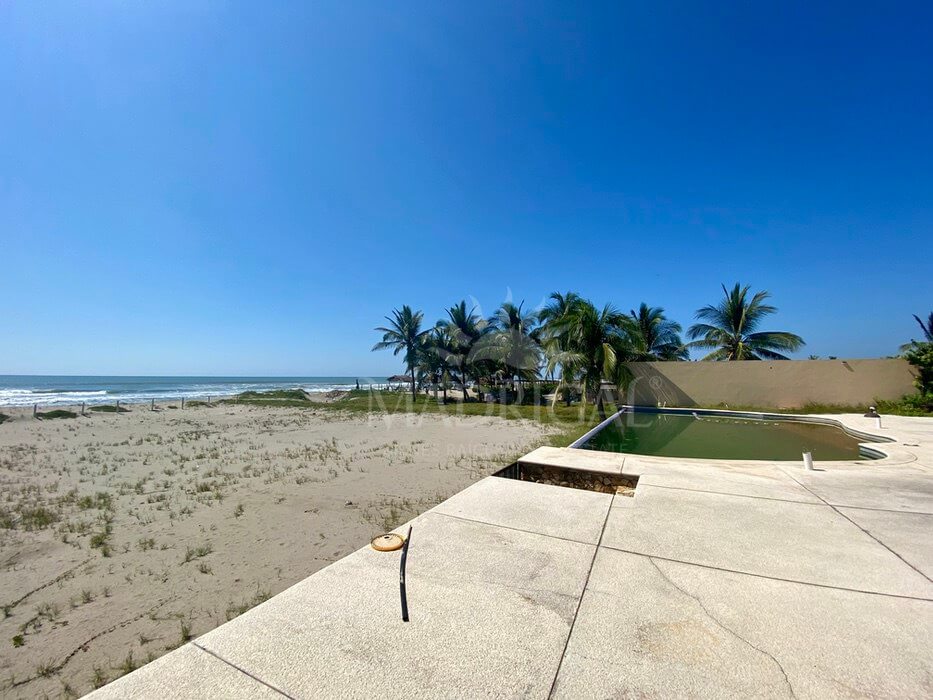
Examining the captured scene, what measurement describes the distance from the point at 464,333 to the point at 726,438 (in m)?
14.7

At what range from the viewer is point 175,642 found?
8.02ft

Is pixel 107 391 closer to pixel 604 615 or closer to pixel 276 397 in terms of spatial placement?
pixel 276 397

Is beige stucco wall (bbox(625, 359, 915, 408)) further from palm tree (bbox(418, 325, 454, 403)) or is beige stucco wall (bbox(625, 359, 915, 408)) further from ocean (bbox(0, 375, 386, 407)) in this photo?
ocean (bbox(0, 375, 386, 407))

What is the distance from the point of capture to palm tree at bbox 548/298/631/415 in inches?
520

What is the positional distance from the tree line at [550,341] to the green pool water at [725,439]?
2.45 m

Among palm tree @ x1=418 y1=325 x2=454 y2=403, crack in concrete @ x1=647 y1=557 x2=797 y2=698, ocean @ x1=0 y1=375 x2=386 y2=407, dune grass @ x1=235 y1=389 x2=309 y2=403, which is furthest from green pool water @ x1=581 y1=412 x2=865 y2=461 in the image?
ocean @ x1=0 y1=375 x2=386 y2=407

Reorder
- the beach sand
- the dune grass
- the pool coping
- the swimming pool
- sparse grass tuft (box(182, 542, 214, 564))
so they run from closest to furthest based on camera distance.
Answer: the beach sand, sparse grass tuft (box(182, 542, 214, 564)), the pool coping, the swimming pool, the dune grass

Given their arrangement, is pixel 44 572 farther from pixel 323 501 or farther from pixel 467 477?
pixel 467 477

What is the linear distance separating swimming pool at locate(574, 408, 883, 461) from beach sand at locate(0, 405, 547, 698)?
278 centimetres

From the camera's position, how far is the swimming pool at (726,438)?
7891 millimetres

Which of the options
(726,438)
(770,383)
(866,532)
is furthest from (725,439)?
(770,383)

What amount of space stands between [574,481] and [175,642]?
4.71 meters

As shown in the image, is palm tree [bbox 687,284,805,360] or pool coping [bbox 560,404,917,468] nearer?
pool coping [bbox 560,404,917,468]

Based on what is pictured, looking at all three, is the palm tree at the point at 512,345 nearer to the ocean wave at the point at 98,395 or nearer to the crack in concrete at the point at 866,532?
the crack in concrete at the point at 866,532
